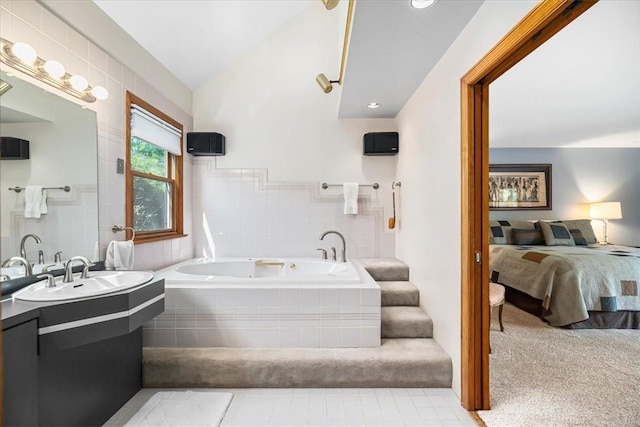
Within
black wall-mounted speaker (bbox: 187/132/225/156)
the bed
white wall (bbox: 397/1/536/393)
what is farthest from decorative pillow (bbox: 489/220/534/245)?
black wall-mounted speaker (bbox: 187/132/225/156)

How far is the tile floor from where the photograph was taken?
182 cm

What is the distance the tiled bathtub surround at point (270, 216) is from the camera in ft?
11.9

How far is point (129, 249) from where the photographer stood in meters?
2.29

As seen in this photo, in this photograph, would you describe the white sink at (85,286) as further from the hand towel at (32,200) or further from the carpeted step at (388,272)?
the carpeted step at (388,272)

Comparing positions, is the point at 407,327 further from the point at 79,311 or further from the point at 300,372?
the point at 79,311

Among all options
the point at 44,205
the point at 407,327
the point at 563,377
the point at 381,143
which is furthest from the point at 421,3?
the point at 563,377

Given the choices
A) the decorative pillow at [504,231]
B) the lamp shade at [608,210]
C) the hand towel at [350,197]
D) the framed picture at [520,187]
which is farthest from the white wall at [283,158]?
the lamp shade at [608,210]

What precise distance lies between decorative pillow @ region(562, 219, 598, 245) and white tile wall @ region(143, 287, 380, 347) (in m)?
3.69

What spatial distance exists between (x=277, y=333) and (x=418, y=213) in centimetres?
153

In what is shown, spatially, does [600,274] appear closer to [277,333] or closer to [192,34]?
[277,333]

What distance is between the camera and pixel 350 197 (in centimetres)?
352

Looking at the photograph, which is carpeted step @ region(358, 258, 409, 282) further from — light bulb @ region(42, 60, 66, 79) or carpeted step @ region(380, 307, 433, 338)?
light bulb @ region(42, 60, 66, 79)

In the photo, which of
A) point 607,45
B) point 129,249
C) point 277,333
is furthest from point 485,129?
point 129,249

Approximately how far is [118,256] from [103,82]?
123 cm
